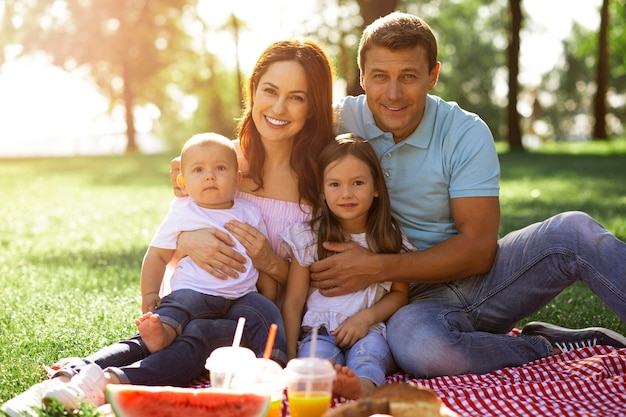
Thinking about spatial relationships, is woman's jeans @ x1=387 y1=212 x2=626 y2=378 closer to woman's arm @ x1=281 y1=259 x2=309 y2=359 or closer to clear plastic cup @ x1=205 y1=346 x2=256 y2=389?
woman's arm @ x1=281 y1=259 x2=309 y2=359

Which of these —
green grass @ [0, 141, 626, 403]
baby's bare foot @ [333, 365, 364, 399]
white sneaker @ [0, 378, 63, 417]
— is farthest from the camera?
green grass @ [0, 141, 626, 403]

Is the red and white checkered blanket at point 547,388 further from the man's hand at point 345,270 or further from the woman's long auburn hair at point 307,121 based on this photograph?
the woman's long auburn hair at point 307,121

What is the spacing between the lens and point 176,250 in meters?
3.90

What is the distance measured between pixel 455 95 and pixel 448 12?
4.86 metres

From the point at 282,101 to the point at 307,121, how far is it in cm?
23

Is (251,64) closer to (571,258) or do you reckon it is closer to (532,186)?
(571,258)

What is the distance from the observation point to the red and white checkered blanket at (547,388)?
120 inches

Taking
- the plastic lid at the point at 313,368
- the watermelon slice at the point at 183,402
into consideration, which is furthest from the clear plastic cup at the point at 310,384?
the watermelon slice at the point at 183,402

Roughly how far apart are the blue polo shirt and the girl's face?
26 centimetres

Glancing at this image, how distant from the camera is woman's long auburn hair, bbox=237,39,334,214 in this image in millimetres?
4027

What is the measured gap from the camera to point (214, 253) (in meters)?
3.71

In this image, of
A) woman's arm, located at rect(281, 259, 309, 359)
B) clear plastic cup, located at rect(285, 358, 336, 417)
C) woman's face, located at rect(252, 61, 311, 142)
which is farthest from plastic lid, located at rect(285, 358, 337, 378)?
woman's face, located at rect(252, 61, 311, 142)

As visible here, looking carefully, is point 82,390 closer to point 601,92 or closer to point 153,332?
point 153,332

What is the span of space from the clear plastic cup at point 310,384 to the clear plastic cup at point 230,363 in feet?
0.55
